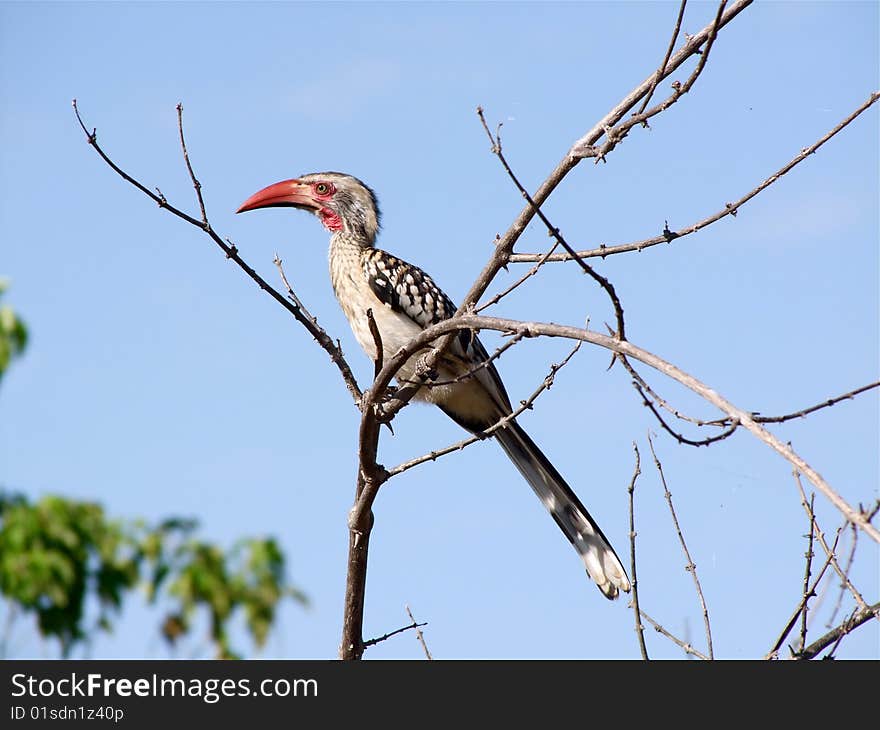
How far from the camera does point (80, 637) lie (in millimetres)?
9195

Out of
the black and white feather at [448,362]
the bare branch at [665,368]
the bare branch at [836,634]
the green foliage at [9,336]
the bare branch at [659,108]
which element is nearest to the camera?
the bare branch at [665,368]

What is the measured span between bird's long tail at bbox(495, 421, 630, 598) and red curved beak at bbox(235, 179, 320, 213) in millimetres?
1823

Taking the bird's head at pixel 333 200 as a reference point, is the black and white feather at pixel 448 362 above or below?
below

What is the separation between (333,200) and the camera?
18.6ft

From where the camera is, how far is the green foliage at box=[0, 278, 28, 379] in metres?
8.65

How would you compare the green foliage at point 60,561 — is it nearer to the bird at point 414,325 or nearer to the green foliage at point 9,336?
the green foliage at point 9,336

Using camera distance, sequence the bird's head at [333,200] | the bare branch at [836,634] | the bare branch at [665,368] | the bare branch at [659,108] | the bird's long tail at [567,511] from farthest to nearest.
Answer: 1. the bird's head at [333,200]
2. the bird's long tail at [567,511]
3. the bare branch at [836,634]
4. the bare branch at [659,108]
5. the bare branch at [665,368]

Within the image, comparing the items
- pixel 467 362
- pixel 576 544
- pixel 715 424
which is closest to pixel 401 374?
pixel 467 362

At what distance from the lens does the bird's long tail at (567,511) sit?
13.9 ft

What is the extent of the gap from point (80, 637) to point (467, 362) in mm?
5815

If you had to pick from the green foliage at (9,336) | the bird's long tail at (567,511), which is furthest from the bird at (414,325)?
the green foliage at (9,336)

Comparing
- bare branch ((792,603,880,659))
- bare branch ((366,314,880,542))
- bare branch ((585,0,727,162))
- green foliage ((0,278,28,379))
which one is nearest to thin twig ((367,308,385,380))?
bare branch ((366,314,880,542))

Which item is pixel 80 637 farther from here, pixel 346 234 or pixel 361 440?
pixel 361 440

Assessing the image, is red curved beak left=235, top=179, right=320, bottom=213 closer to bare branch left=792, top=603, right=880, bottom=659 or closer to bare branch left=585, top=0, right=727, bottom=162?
bare branch left=585, top=0, right=727, bottom=162
